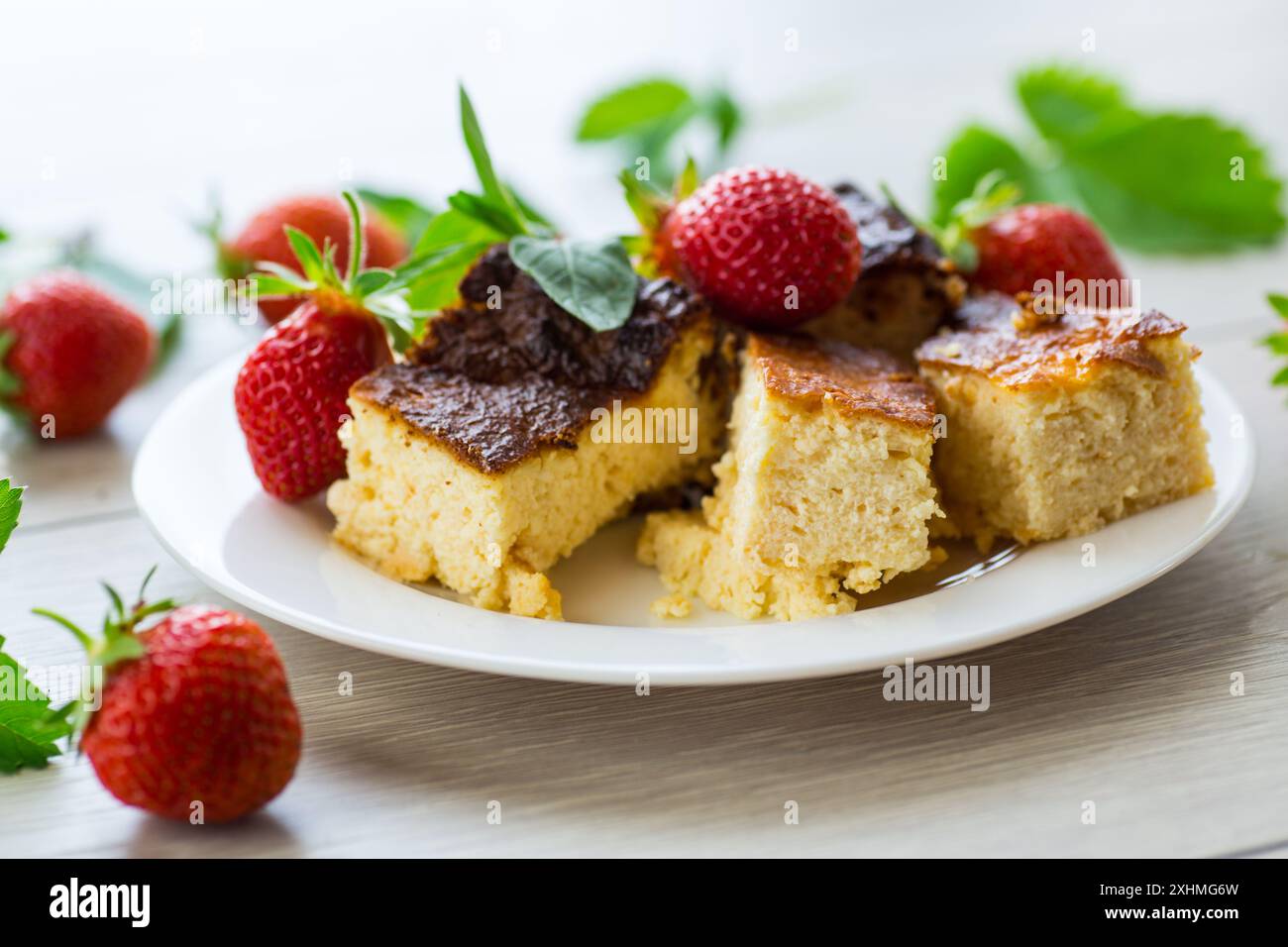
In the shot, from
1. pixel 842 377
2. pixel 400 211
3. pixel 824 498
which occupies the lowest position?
pixel 824 498

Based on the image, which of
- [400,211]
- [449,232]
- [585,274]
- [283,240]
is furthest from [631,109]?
[585,274]

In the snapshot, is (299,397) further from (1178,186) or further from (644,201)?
(1178,186)

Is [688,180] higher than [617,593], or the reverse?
[688,180]

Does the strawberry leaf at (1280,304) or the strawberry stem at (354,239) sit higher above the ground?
the strawberry stem at (354,239)

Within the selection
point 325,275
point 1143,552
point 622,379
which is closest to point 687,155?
point 622,379

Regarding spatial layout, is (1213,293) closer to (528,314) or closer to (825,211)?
(825,211)

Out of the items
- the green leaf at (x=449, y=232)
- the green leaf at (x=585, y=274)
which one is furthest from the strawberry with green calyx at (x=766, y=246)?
the green leaf at (x=449, y=232)

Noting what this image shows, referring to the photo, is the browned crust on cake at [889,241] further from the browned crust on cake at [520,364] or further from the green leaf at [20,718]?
the green leaf at [20,718]
